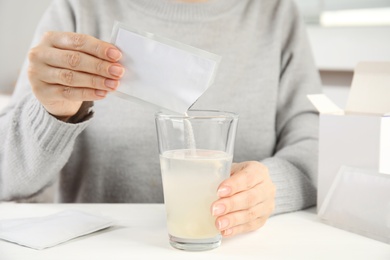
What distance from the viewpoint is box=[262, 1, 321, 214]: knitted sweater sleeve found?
35.3 inches

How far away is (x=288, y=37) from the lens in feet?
4.00

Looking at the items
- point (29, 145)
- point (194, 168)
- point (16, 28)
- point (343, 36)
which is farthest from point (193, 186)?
point (16, 28)

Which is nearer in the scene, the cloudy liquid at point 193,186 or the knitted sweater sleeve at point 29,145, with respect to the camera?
the cloudy liquid at point 193,186

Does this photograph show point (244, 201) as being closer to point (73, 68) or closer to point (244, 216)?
point (244, 216)

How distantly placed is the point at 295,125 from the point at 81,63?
0.54 m

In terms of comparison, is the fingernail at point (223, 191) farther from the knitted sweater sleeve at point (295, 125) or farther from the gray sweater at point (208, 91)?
the gray sweater at point (208, 91)

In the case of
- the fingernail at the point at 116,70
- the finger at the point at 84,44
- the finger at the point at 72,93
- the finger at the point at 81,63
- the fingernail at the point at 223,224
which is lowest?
the fingernail at the point at 223,224

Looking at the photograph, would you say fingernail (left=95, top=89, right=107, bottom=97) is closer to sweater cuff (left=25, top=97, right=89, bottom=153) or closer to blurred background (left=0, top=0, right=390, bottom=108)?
sweater cuff (left=25, top=97, right=89, bottom=153)

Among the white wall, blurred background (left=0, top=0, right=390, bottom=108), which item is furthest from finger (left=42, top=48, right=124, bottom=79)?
the white wall

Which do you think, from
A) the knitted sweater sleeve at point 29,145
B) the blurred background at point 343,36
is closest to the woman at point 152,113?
the knitted sweater sleeve at point 29,145

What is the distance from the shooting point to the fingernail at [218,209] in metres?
0.64

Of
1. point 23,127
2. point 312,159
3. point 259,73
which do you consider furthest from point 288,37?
point 23,127

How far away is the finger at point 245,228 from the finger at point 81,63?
228mm

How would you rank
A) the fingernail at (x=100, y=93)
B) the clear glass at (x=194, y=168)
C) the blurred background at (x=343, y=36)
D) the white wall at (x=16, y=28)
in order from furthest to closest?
the white wall at (x=16, y=28) → the blurred background at (x=343, y=36) → the fingernail at (x=100, y=93) → the clear glass at (x=194, y=168)
